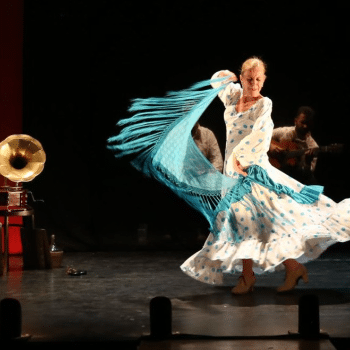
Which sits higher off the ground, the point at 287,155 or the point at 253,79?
the point at 253,79

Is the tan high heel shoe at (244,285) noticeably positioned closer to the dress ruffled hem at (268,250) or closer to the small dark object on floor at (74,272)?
the dress ruffled hem at (268,250)

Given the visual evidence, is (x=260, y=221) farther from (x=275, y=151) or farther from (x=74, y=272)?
(x=275, y=151)

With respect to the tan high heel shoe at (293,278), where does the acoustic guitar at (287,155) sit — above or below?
above

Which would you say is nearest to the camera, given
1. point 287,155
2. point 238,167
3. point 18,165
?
point 238,167

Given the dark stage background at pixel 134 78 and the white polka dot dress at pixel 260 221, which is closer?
the white polka dot dress at pixel 260 221

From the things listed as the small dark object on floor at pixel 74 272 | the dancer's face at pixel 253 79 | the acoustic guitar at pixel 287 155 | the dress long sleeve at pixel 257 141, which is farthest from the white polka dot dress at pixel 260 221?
the acoustic guitar at pixel 287 155

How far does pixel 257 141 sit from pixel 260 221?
535 mm

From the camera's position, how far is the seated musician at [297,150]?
27.1 ft

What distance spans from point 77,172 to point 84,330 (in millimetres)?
4236

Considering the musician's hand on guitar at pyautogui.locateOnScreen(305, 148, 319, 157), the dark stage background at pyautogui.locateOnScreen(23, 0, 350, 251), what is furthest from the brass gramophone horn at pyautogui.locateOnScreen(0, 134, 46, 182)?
the musician's hand on guitar at pyautogui.locateOnScreen(305, 148, 319, 157)

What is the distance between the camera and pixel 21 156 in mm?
7559

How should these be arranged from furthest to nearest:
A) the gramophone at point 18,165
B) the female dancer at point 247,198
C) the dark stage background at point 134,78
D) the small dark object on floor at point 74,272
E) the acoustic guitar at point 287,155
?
the dark stage background at point 134,78 → the acoustic guitar at point 287,155 → the gramophone at point 18,165 → the small dark object on floor at point 74,272 → the female dancer at point 247,198

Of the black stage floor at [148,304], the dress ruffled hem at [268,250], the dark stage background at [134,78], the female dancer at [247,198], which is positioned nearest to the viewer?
the black stage floor at [148,304]

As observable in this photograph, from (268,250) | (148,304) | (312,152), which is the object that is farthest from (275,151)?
(148,304)
